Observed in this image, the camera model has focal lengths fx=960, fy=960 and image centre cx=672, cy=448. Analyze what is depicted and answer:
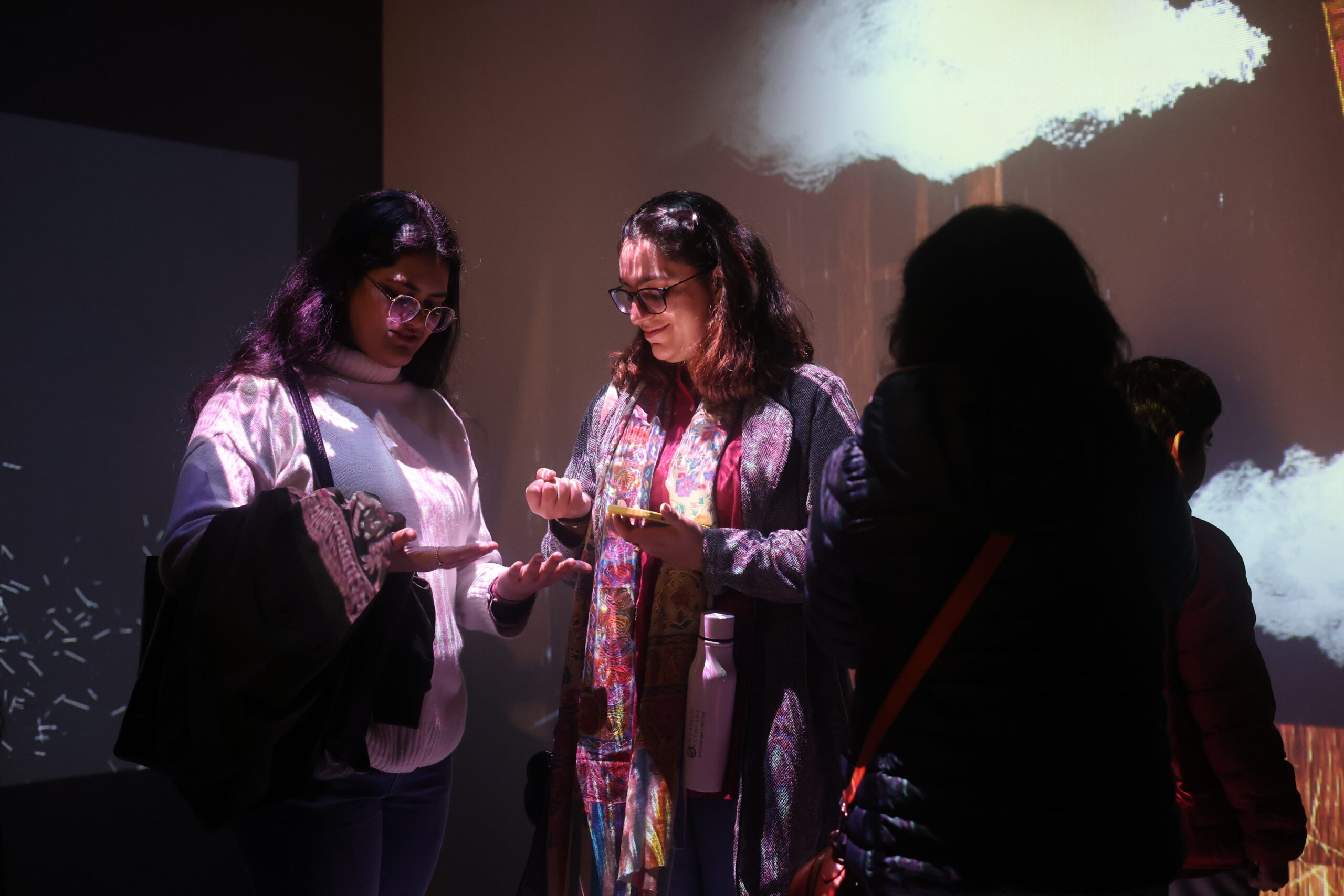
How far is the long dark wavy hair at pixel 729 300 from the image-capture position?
1762 mm

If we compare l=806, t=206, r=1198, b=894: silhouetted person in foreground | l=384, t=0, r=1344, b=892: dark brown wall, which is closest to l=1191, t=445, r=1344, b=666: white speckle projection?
l=384, t=0, r=1344, b=892: dark brown wall

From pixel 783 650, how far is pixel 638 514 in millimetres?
336

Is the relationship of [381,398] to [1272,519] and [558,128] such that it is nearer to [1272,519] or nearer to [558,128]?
[558,128]

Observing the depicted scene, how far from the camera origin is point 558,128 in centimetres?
298

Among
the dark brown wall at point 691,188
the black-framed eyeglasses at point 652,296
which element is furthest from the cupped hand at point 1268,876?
the black-framed eyeglasses at point 652,296

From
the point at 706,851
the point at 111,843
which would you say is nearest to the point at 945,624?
the point at 706,851

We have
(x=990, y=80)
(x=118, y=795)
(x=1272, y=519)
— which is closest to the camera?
(x=1272, y=519)

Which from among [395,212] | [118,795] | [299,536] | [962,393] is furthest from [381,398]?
[118,795]

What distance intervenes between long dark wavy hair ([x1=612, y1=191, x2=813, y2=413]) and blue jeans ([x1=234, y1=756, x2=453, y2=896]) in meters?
0.87

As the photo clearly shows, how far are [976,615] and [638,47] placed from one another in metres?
2.26

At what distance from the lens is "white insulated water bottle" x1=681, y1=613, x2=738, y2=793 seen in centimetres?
157

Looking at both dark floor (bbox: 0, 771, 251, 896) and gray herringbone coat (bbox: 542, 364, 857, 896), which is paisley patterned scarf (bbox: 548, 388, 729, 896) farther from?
dark floor (bbox: 0, 771, 251, 896)

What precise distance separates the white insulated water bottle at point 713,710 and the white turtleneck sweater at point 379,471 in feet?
1.34

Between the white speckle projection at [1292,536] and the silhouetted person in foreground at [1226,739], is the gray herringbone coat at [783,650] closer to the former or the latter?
the silhouetted person in foreground at [1226,739]
